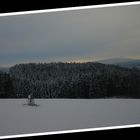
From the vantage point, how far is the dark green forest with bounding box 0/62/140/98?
3.16 meters

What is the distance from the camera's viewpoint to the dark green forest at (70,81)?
3.16 m

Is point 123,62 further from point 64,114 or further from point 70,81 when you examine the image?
point 64,114

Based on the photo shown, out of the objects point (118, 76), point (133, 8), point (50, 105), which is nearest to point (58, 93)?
point (50, 105)

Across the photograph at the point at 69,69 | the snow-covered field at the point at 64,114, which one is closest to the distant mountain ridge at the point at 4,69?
the photograph at the point at 69,69

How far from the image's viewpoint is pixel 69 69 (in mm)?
3193

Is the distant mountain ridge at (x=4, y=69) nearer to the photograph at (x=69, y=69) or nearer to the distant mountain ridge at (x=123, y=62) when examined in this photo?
the photograph at (x=69, y=69)

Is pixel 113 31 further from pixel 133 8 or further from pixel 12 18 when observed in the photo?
pixel 12 18

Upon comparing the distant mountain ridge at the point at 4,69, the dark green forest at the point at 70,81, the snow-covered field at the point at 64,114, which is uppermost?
the distant mountain ridge at the point at 4,69

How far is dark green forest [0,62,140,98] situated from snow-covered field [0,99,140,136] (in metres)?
0.04

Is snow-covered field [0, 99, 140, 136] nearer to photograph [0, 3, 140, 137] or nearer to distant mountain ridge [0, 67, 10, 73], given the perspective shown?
photograph [0, 3, 140, 137]

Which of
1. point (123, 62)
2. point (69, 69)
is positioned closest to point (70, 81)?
point (69, 69)

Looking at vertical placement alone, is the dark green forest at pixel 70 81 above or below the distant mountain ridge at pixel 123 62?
below

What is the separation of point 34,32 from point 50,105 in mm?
387

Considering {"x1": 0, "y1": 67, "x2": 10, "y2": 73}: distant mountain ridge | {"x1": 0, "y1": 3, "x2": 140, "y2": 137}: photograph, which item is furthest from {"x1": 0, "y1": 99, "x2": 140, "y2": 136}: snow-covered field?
{"x1": 0, "y1": 67, "x2": 10, "y2": 73}: distant mountain ridge
